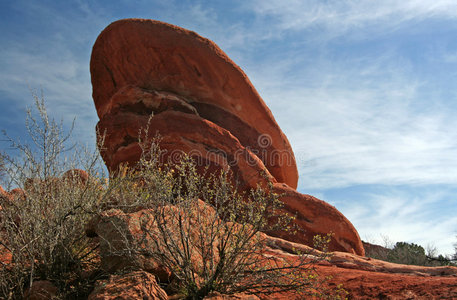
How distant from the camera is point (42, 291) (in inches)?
161

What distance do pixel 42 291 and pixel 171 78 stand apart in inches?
314

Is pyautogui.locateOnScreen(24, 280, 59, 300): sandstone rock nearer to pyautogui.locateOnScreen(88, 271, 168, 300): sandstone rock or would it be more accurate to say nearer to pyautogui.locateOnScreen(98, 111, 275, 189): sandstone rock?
pyautogui.locateOnScreen(88, 271, 168, 300): sandstone rock

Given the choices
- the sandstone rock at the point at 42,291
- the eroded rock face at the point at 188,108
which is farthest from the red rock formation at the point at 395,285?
the eroded rock face at the point at 188,108

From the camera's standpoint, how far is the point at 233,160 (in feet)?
33.5

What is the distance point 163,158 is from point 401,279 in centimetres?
635

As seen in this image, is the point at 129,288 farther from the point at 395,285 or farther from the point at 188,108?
the point at 188,108

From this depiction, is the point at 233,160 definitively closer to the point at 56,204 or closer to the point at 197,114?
the point at 197,114

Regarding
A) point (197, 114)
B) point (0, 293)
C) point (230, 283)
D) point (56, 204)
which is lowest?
point (0, 293)

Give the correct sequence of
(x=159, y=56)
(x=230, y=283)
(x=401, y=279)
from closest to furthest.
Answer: (x=230, y=283)
(x=401, y=279)
(x=159, y=56)

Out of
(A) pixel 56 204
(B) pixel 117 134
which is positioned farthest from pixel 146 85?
(A) pixel 56 204

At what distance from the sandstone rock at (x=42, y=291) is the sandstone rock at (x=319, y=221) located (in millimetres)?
7037

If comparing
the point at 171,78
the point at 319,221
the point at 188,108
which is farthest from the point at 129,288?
the point at 171,78

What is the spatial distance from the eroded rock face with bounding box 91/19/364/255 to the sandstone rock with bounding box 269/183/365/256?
29 mm

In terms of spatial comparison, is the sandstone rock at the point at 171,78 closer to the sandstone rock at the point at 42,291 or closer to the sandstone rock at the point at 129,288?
the sandstone rock at the point at 42,291
